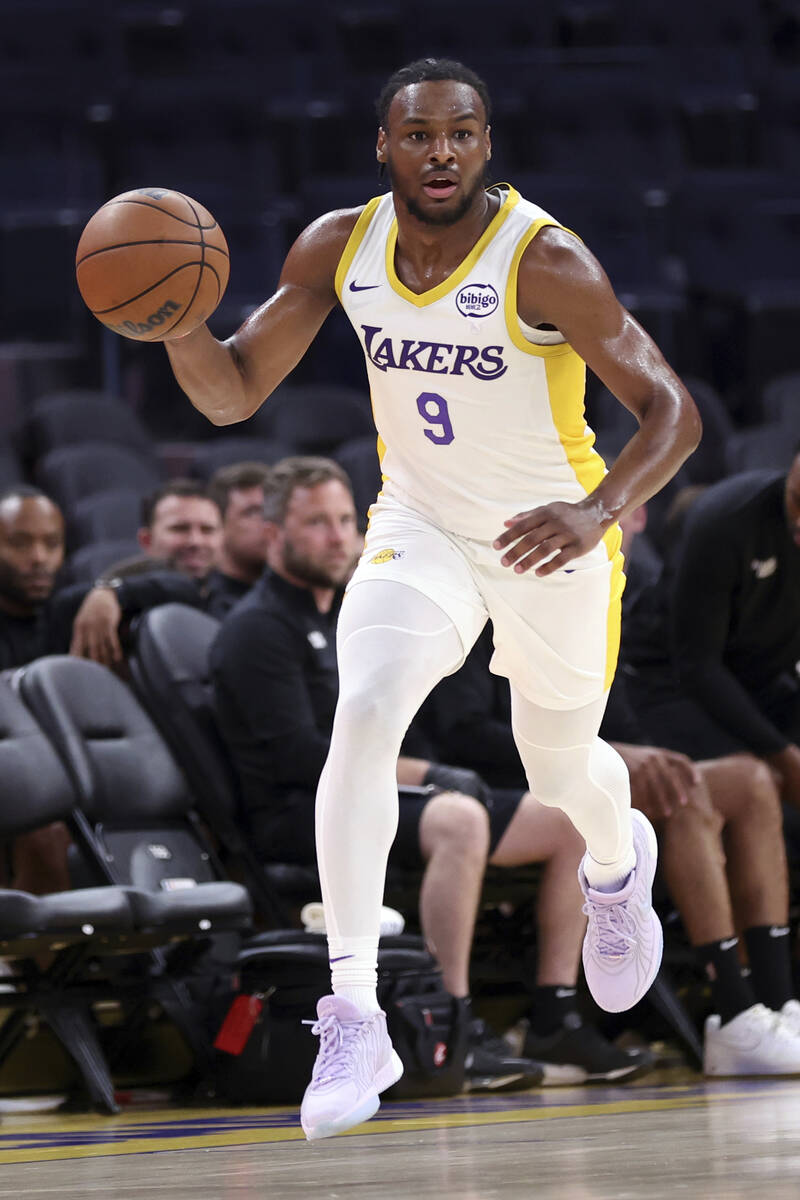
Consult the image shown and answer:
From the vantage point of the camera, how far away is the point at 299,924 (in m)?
Answer: 5.39

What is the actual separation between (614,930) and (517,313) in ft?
4.80

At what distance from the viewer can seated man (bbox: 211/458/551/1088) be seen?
5055mm

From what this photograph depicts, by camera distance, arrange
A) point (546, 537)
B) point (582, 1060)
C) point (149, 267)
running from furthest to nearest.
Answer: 1. point (582, 1060)
2. point (149, 267)
3. point (546, 537)

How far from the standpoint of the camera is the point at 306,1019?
4.77 meters

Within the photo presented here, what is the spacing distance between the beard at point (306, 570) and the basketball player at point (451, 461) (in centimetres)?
188

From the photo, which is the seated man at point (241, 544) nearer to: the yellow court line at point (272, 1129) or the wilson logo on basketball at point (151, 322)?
the yellow court line at point (272, 1129)

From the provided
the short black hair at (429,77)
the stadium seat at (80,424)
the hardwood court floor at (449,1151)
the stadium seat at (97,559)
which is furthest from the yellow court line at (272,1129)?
the stadium seat at (80,424)

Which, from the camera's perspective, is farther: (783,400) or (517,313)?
(783,400)

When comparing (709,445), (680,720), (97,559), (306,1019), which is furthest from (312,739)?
(709,445)

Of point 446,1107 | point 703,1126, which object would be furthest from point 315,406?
point 703,1126

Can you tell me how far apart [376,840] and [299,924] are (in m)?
2.20

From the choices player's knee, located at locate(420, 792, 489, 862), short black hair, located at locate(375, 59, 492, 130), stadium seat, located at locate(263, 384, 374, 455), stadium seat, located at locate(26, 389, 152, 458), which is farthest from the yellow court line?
stadium seat, located at locate(263, 384, 374, 455)

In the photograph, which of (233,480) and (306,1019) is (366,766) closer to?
(306,1019)

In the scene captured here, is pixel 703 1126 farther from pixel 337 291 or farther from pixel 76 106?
pixel 76 106
